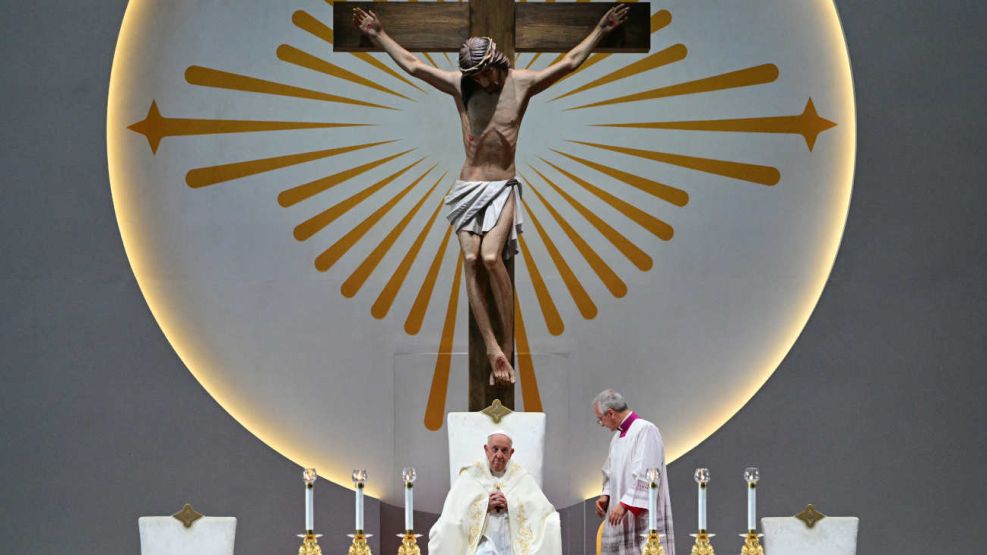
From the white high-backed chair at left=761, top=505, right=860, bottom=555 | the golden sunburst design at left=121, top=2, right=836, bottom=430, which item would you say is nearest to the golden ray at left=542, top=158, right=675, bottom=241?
the golden sunburst design at left=121, top=2, right=836, bottom=430

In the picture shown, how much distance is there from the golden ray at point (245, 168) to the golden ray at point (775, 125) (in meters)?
1.26

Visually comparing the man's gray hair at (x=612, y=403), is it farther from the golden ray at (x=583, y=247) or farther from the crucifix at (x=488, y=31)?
the golden ray at (x=583, y=247)

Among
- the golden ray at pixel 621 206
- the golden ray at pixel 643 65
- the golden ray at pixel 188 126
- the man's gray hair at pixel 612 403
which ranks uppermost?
the golden ray at pixel 643 65

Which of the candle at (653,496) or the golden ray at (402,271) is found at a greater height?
the golden ray at (402,271)

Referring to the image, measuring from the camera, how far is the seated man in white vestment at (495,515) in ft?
15.4

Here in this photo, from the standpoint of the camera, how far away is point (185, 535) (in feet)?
15.1

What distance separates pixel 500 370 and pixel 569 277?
1.15 metres

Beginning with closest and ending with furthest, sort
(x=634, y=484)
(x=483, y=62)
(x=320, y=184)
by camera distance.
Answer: (x=483, y=62) < (x=634, y=484) < (x=320, y=184)

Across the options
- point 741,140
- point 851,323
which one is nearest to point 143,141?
point 741,140

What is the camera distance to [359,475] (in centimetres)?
422

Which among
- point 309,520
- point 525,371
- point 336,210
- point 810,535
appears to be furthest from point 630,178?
point 309,520

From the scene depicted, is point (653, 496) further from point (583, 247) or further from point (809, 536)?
point (583, 247)

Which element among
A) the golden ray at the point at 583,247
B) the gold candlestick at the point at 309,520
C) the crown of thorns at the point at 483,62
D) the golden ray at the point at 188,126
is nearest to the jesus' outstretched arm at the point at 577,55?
the crown of thorns at the point at 483,62

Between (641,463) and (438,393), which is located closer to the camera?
(641,463)
